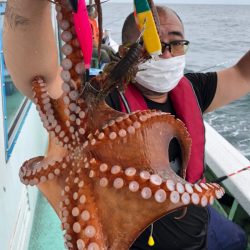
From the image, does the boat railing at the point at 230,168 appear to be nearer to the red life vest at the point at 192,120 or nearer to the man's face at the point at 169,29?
the red life vest at the point at 192,120

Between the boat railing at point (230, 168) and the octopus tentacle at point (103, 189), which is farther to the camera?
the boat railing at point (230, 168)

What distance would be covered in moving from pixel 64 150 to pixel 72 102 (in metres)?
0.16

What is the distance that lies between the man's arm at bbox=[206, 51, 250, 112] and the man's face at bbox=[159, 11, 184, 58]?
579 mm

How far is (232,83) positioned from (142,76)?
76 centimetres

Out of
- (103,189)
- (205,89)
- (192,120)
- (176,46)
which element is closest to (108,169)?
(103,189)

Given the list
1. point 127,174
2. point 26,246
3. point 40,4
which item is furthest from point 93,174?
point 26,246

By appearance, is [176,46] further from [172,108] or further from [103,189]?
[103,189]

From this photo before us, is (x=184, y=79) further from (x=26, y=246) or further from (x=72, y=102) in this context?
(x=26, y=246)

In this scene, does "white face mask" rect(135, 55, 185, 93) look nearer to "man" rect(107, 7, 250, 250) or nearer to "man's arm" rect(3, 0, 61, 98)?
"man" rect(107, 7, 250, 250)

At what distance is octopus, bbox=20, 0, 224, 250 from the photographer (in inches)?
37.7

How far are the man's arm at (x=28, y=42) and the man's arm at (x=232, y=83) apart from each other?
3.76 feet

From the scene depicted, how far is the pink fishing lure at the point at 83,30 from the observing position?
0.94 metres

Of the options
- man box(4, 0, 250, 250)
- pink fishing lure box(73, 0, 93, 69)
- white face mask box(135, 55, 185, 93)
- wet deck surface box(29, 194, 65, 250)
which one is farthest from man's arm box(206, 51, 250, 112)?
wet deck surface box(29, 194, 65, 250)

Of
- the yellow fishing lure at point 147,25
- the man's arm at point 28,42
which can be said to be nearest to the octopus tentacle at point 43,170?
the man's arm at point 28,42
